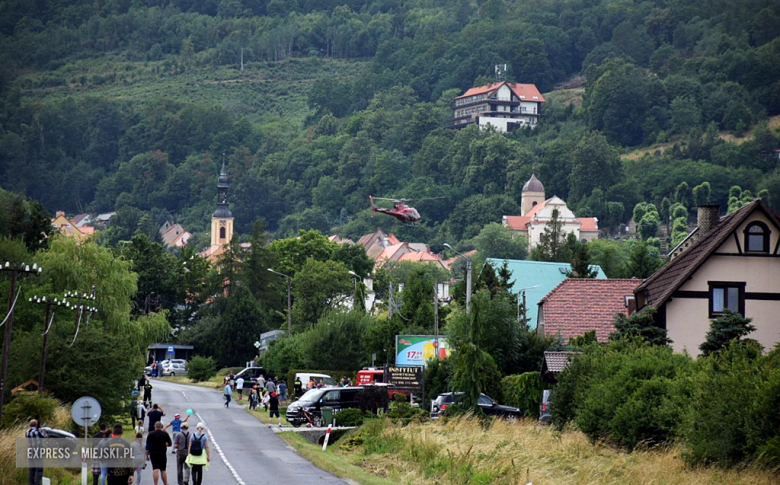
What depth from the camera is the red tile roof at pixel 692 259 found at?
43719 mm

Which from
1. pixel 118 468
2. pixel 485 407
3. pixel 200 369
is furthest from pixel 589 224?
pixel 118 468

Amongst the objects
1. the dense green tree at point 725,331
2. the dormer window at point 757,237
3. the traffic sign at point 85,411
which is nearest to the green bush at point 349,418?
the dense green tree at point 725,331

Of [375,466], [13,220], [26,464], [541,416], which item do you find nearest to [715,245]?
[541,416]

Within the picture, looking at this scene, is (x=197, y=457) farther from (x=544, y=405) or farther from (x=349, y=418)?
(x=544, y=405)

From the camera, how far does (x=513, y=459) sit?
29.1 meters

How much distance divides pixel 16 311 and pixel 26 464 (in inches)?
1035

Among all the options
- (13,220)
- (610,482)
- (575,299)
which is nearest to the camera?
(610,482)

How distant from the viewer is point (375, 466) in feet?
106

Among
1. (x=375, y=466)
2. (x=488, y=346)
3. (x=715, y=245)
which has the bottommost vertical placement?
(x=375, y=466)

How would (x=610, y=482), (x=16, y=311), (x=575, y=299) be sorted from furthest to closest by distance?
(x=575, y=299) → (x=16, y=311) → (x=610, y=482)

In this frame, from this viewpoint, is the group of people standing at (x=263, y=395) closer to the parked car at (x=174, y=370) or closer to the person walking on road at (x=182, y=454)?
the person walking on road at (x=182, y=454)

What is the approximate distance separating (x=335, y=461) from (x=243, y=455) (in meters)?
2.97

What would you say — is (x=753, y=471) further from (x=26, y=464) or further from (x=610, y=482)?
(x=26, y=464)

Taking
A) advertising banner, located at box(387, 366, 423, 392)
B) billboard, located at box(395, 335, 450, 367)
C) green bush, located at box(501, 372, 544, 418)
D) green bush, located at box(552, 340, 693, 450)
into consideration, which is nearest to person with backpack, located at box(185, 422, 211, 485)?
green bush, located at box(552, 340, 693, 450)
